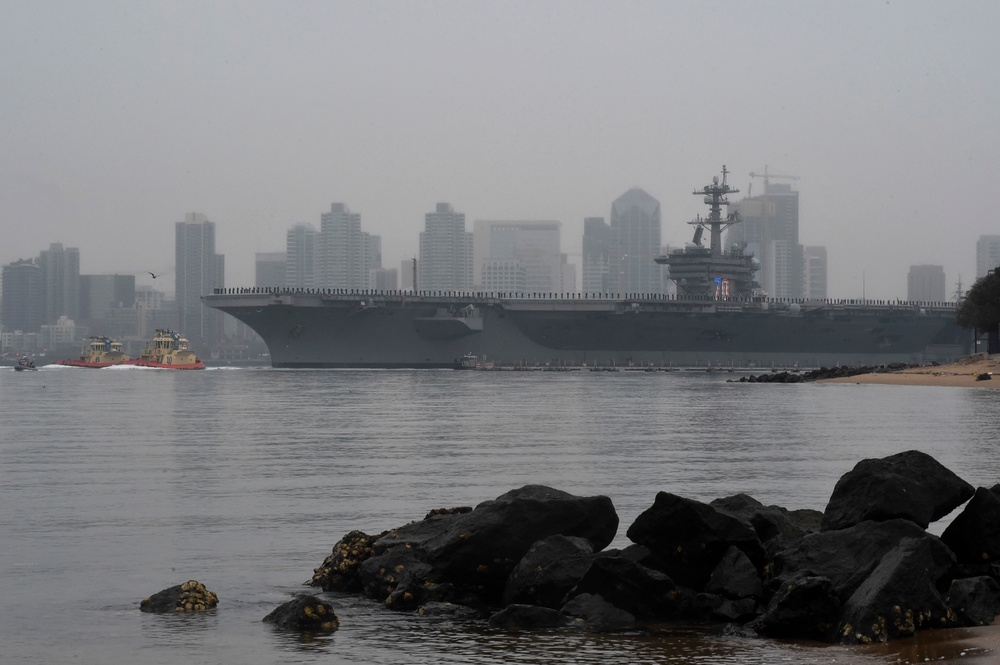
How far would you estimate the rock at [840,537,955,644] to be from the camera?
Result: 7562mm

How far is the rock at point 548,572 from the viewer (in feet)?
28.5

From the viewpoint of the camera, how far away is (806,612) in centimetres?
786

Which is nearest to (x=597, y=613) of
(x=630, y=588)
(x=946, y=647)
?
(x=630, y=588)

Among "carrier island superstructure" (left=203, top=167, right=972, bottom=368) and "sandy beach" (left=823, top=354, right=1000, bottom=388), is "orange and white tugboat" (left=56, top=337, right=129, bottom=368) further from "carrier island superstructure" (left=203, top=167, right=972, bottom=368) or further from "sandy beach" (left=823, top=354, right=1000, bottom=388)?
"sandy beach" (left=823, top=354, right=1000, bottom=388)

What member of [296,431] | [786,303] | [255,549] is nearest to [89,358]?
[786,303]

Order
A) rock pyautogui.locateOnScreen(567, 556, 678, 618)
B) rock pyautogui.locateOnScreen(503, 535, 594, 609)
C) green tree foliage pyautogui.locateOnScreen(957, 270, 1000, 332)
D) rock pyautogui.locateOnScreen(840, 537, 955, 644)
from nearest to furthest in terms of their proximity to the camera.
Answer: rock pyautogui.locateOnScreen(840, 537, 955, 644) → rock pyautogui.locateOnScreen(567, 556, 678, 618) → rock pyautogui.locateOnScreen(503, 535, 594, 609) → green tree foliage pyautogui.locateOnScreen(957, 270, 1000, 332)

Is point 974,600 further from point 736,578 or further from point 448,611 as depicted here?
point 448,611

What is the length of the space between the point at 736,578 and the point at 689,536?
16.5 inches

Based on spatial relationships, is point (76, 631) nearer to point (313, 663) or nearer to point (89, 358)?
point (313, 663)

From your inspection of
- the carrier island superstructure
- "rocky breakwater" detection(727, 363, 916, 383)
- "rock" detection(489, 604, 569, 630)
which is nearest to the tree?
"rocky breakwater" detection(727, 363, 916, 383)

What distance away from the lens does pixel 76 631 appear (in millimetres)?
8180

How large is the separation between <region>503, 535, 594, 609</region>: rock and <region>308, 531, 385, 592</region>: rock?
4.71 ft

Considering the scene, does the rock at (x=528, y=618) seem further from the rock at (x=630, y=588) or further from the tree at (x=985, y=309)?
the tree at (x=985, y=309)

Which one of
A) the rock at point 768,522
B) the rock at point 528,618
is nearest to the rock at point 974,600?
the rock at point 768,522
